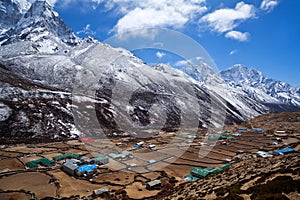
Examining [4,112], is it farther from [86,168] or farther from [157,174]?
[157,174]

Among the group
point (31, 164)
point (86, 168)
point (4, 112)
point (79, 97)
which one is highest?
point (79, 97)

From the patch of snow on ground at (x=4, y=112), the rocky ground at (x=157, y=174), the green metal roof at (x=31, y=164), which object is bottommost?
the rocky ground at (x=157, y=174)

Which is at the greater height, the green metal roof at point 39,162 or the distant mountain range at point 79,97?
the distant mountain range at point 79,97

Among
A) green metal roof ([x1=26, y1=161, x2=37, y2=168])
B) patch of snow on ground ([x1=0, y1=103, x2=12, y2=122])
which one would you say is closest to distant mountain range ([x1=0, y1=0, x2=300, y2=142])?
patch of snow on ground ([x1=0, y1=103, x2=12, y2=122])

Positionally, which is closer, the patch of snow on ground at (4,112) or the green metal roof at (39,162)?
the green metal roof at (39,162)

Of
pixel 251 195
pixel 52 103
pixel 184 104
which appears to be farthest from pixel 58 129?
pixel 184 104

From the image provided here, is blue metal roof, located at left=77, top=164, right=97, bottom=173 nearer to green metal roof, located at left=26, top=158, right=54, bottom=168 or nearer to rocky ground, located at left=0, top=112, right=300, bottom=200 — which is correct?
rocky ground, located at left=0, top=112, right=300, bottom=200

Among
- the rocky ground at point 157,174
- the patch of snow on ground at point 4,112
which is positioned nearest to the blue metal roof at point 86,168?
the rocky ground at point 157,174

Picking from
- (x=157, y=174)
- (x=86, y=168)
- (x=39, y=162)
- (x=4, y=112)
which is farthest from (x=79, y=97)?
(x=157, y=174)

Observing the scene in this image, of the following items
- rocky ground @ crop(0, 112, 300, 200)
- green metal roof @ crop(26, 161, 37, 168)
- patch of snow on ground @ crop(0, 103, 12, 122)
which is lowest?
rocky ground @ crop(0, 112, 300, 200)

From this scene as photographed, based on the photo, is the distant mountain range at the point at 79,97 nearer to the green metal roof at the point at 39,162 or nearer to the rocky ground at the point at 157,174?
the rocky ground at the point at 157,174

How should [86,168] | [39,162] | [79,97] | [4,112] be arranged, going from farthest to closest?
[79,97]
[4,112]
[39,162]
[86,168]

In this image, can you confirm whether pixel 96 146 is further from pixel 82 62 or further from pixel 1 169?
pixel 82 62
